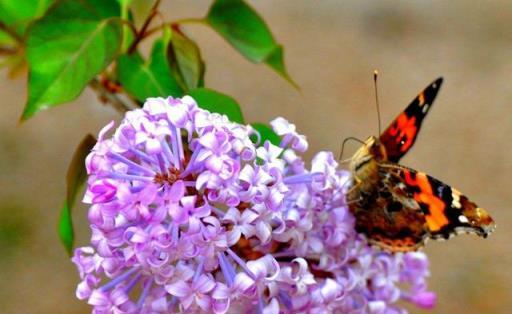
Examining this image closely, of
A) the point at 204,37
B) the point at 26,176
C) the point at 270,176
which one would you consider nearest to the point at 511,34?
the point at 204,37

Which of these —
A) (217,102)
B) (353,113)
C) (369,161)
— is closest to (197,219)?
(217,102)

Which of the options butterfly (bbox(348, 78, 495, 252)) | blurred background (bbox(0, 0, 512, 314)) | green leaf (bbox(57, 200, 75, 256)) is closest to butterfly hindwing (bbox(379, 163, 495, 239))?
butterfly (bbox(348, 78, 495, 252))

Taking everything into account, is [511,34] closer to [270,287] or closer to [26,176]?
[26,176]

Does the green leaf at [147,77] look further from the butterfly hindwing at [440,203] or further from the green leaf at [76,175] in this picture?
the butterfly hindwing at [440,203]

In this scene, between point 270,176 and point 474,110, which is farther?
point 474,110

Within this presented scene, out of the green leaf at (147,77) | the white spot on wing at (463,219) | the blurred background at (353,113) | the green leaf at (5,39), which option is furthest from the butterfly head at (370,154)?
the blurred background at (353,113)
